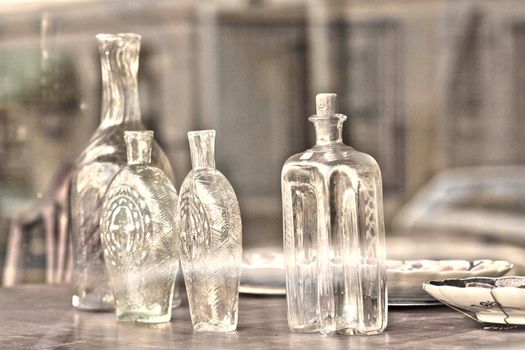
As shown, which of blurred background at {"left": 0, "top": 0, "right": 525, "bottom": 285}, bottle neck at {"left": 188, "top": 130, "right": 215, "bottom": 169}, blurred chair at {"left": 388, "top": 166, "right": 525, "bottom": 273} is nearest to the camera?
bottle neck at {"left": 188, "top": 130, "right": 215, "bottom": 169}

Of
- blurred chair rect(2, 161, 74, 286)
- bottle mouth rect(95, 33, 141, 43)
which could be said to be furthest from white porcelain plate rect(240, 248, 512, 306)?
blurred chair rect(2, 161, 74, 286)

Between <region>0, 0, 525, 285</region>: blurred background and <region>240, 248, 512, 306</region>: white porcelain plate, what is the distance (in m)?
4.15

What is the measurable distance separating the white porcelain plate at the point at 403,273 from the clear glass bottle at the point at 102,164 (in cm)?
20

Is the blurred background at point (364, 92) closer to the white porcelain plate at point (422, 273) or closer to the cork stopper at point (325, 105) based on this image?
the white porcelain plate at point (422, 273)

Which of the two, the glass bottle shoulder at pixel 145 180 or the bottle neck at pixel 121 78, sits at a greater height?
the bottle neck at pixel 121 78

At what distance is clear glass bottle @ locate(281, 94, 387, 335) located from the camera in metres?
1.14

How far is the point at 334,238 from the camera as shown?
1146mm

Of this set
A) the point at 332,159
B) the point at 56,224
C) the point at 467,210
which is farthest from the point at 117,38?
the point at 467,210

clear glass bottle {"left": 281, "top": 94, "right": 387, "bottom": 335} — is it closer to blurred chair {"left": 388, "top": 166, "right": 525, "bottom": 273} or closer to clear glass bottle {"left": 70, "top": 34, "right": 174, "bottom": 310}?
clear glass bottle {"left": 70, "top": 34, "right": 174, "bottom": 310}

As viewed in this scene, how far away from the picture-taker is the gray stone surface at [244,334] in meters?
1.10

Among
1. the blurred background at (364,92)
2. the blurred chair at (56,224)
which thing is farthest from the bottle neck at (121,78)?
the blurred background at (364,92)

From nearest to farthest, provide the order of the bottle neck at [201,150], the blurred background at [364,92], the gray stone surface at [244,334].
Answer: the gray stone surface at [244,334] → the bottle neck at [201,150] → the blurred background at [364,92]

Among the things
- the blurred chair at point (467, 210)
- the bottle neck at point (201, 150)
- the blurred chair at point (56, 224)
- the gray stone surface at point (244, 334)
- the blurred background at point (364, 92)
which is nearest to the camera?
the gray stone surface at point (244, 334)

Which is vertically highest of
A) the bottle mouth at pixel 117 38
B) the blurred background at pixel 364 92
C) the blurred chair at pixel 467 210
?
the bottle mouth at pixel 117 38
